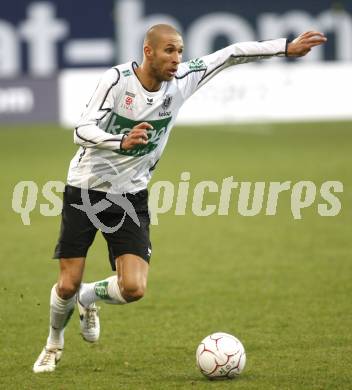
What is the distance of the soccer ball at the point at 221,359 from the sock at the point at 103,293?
27.1 inches

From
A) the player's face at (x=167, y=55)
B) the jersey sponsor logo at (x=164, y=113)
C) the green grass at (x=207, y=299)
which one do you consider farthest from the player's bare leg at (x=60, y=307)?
the player's face at (x=167, y=55)

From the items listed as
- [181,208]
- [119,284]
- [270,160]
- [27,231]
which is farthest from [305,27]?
[119,284]

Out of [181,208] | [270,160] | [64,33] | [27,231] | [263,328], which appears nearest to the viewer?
[263,328]

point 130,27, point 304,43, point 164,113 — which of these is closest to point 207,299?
point 164,113

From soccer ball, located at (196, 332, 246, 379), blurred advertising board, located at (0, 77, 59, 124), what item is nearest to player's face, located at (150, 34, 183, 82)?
soccer ball, located at (196, 332, 246, 379)

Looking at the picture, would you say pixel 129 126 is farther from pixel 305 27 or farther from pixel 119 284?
pixel 305 27

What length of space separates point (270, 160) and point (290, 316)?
10.8 m

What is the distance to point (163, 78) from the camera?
22.2 ft

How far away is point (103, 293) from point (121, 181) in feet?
2.45

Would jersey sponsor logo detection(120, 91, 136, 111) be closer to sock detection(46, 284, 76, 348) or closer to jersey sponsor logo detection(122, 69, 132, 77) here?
jersey sponsor logo detection(122, 69, 132, 77)

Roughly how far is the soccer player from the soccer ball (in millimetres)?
574

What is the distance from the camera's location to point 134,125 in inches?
269

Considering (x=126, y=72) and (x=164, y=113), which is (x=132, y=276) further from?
(x=126, y=72)

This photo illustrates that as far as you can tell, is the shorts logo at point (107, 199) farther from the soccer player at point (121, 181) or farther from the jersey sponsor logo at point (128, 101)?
the jersey sponsor logo at point (128, 101)
